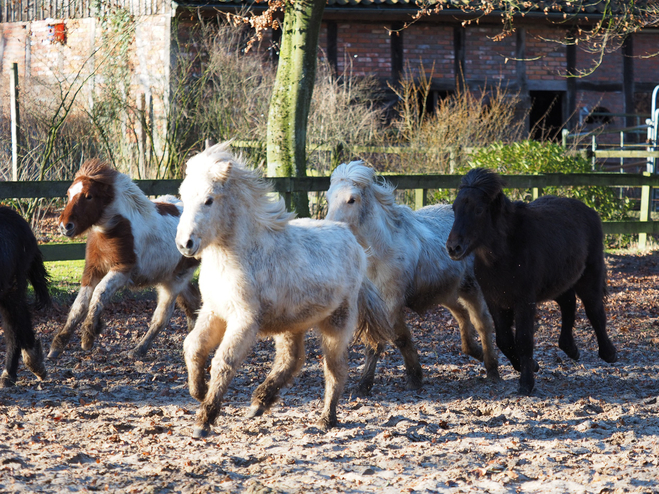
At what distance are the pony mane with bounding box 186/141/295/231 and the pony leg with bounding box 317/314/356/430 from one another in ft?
2.44

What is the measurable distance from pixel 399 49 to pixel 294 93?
8.19 metres

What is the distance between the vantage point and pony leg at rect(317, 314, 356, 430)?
188 inches

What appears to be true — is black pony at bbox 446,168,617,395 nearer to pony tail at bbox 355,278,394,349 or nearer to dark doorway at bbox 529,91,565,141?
pony tail at bbox 355,278,394,349

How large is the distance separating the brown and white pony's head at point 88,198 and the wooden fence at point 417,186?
2.05 m

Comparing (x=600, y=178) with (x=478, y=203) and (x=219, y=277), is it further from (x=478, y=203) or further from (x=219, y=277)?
(x=219, y=277)

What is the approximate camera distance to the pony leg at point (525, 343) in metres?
5.45

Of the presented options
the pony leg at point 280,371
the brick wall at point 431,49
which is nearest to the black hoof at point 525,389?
the pony leg at point 280,371

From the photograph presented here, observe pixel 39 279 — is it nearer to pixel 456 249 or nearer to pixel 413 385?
pixel 413 385

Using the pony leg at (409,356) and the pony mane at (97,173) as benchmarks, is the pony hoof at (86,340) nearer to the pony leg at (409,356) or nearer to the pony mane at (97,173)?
the pony mane at (97,173)

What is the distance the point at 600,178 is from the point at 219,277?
908 centimetres

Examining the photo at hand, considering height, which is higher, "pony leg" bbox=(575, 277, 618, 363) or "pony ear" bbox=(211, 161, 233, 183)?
"pony ear" bbox=(211, 161, 233, 183)

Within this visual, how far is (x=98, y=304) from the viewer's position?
20.2ft

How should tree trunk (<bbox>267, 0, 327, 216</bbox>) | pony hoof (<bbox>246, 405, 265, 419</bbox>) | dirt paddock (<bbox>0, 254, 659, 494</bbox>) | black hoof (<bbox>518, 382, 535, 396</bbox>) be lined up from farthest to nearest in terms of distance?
1. tree trunk (<bbox>267, 0, 327, 216</bbox>)
2. black hoof (<bbox>518, 382, 535, 396</bbox>)
3. pony hoof (<bbox>246, 405, 265, 419</bbox>)
4. dirt paddock (<bbox>0, 254, 659, 494</bbox>)

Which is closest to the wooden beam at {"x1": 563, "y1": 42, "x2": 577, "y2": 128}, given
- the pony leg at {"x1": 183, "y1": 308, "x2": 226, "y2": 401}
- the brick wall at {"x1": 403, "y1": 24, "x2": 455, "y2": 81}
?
the brick wall at {"x1": 403, "y1": 24, "x2": 455, "y2": 81}
